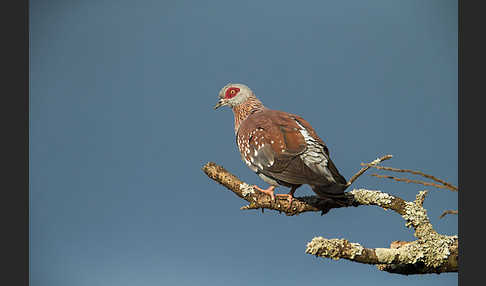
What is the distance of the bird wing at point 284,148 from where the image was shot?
176cm

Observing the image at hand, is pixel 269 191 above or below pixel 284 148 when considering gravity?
below

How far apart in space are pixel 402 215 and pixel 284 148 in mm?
590

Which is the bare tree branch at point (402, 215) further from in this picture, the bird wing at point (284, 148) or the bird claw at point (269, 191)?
the bird wing at point (284, 148)

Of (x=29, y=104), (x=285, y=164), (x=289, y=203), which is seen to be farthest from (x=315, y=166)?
(x=29, y=104)

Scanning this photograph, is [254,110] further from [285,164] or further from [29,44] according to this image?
[29,44]

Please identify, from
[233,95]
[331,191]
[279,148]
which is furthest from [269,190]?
[233,95]

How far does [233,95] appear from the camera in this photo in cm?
215

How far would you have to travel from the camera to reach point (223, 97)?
2158 millimetres

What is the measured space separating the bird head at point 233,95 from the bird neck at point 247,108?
16 millimetres

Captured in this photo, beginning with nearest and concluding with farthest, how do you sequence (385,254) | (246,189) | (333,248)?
(333,248)
(385,254)
(246,189)

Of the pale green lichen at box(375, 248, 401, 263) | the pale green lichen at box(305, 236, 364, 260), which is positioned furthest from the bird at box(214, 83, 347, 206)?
the pale green lichen at box(375, 248, 401, 263)

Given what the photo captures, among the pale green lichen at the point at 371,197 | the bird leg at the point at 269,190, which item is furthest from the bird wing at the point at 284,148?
the pale green lichen at the point at 371,197

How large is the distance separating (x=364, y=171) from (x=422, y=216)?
0.38 meters

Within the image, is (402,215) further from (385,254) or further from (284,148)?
(284,148)
